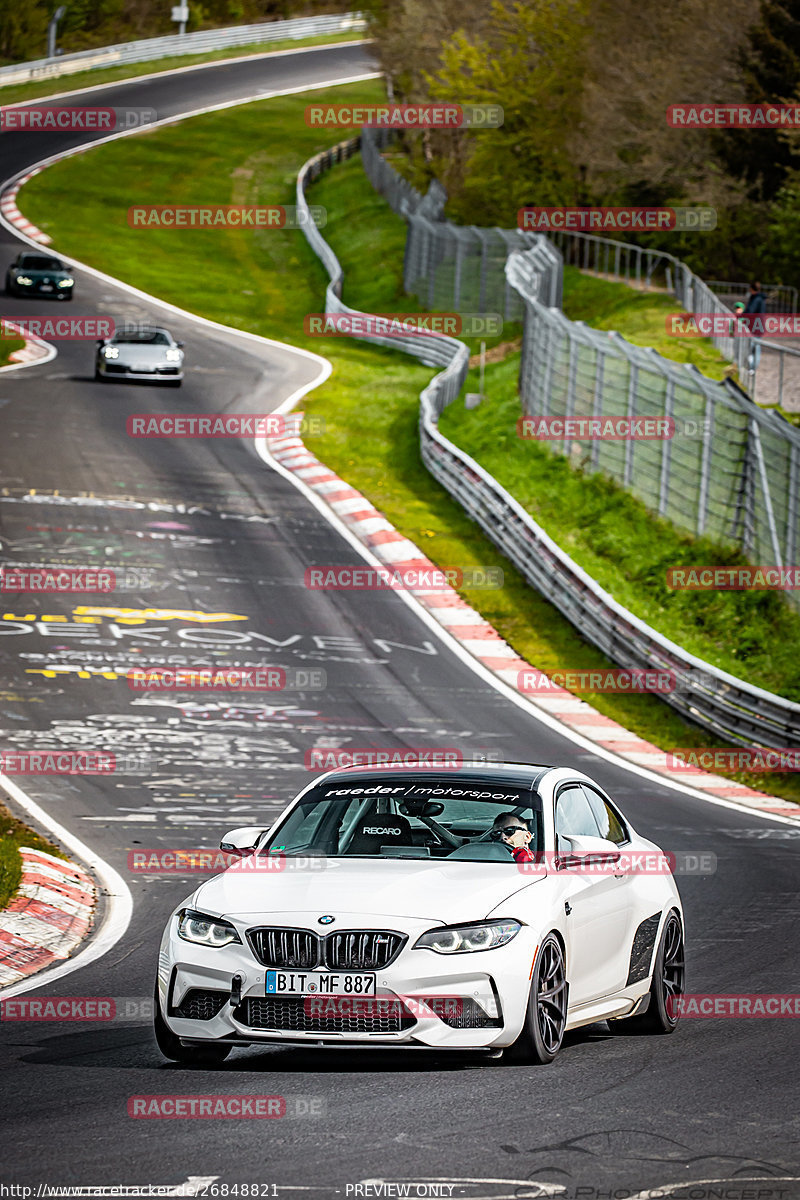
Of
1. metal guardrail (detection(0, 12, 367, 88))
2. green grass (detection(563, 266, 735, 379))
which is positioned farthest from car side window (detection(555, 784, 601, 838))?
metal guardrail (detection(0, 12, 367, 88))

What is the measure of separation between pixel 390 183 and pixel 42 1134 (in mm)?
69378

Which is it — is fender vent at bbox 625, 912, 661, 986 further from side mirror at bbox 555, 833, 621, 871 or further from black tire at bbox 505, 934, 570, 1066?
black tire at bbox 505, 934, 570, 1066

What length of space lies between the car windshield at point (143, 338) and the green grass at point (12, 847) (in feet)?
89.6

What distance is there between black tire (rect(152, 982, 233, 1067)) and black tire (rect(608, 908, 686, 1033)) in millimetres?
2400

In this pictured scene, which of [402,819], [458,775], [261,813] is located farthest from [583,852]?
[261,813]

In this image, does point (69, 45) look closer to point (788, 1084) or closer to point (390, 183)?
point (390, 183)

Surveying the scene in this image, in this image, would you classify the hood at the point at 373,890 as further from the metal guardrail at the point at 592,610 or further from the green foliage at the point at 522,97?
the green foliage at the point at 522,97

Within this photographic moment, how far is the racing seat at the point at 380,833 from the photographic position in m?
8.95

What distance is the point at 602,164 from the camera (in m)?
55.3

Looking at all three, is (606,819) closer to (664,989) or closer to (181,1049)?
(664,989)

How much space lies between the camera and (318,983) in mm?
7832

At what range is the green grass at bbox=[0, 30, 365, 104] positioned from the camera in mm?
90875

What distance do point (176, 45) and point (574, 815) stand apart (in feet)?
333

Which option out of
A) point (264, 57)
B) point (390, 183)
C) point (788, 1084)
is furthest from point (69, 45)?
point (788, 1084)
